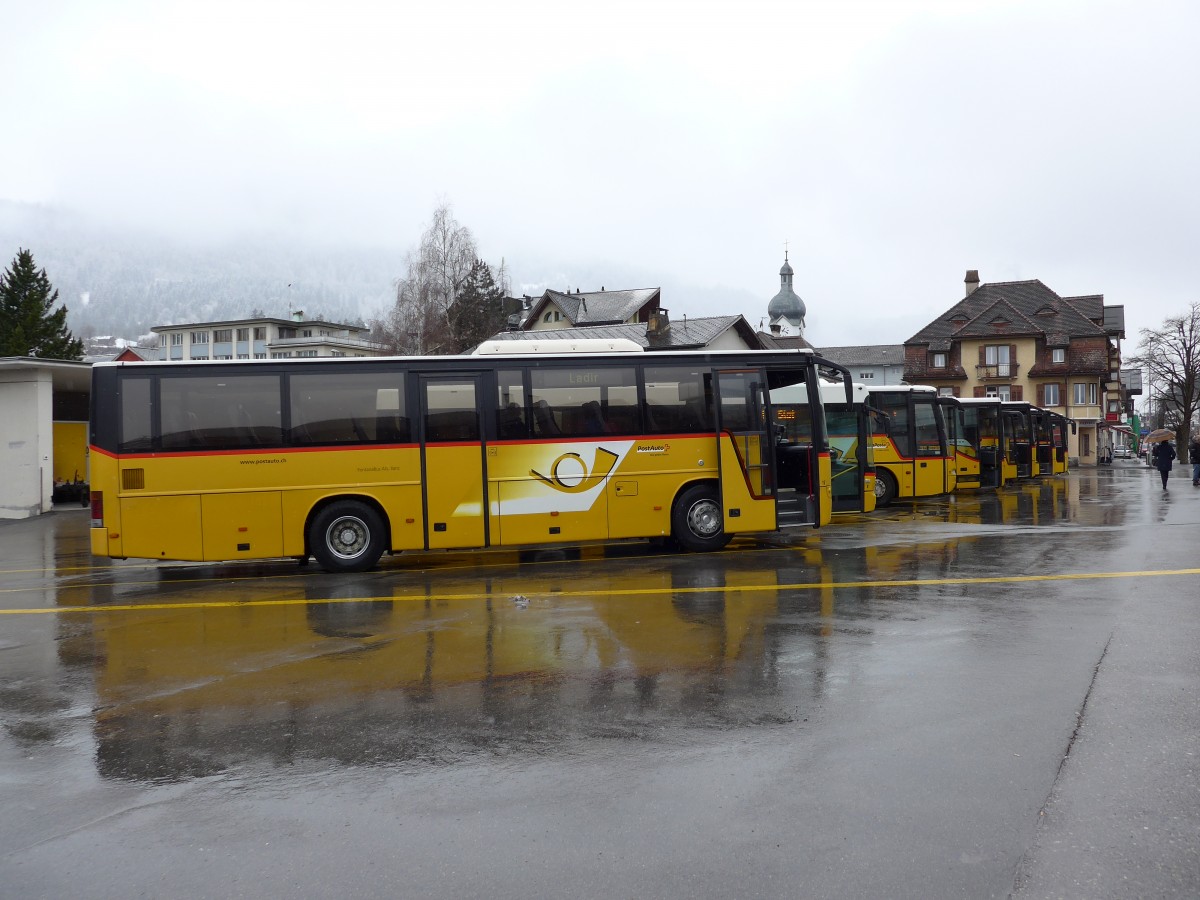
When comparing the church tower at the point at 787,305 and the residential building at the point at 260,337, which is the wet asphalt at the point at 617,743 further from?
the church tower at the point at 787,305

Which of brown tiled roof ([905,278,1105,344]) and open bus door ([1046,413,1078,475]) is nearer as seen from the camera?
open bus door ([1046,413,1078,475])

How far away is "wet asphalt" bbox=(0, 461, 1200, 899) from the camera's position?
388 centimetres

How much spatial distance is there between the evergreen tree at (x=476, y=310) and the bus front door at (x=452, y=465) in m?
43.0

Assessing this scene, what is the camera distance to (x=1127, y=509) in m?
22.3

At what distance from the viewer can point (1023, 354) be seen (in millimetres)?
73375

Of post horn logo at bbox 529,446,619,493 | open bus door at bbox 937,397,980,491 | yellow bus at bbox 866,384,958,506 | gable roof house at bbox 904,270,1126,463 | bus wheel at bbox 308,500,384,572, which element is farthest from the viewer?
gable roof house at bbox 904,270,1126,463

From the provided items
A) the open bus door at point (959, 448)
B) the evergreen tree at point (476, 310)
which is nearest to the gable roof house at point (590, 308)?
the evergreen tree at point (476, 310)

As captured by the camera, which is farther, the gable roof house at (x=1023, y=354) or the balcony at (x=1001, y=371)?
the balcony at (x=1001, y=371)

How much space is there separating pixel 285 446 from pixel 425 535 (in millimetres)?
2293

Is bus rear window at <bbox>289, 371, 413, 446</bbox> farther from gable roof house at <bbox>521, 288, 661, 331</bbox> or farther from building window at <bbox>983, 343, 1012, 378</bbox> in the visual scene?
building window at <bbox>983, 343, 1012, 378</bbox>

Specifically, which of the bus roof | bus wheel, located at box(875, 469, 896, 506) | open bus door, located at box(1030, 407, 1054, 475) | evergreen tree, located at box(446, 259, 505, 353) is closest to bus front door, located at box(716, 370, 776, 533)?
the bus roof

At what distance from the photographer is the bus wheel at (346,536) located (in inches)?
535

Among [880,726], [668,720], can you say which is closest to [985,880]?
[880,726]

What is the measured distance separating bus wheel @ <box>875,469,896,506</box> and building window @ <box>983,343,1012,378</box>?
5319 cm
